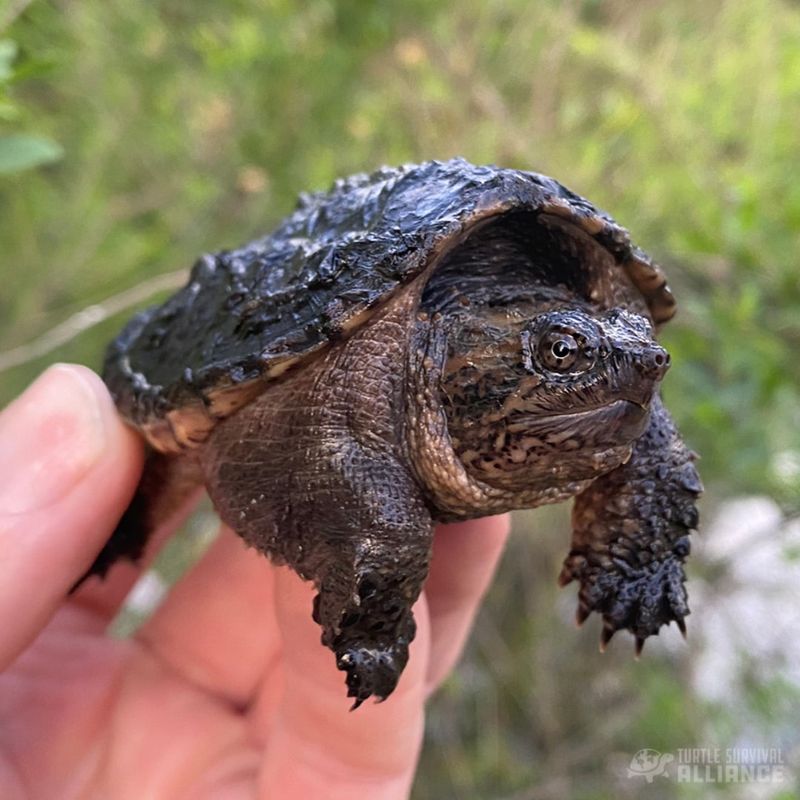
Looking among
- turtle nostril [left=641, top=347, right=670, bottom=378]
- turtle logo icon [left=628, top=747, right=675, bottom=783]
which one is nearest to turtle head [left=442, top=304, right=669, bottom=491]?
turtle nostril [left=641, top=347, right=670, bottom=378]

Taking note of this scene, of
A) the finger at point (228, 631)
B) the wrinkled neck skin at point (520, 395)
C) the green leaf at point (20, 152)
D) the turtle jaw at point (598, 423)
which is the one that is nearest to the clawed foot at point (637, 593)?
the wrinkled neck skin at point (520, 395)

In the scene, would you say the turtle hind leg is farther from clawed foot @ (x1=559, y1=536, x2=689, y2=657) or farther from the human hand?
clawed foot @ (x1=559, y1=536, x2=689, y2=657)

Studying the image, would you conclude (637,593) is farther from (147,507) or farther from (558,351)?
(147,507)

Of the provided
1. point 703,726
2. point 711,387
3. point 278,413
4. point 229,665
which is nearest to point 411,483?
point 278,413

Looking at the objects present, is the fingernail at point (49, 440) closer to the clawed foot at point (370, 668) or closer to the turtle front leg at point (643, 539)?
the clawed foot at point (370, 668)

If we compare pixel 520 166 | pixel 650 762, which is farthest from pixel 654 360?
pixel 650 762

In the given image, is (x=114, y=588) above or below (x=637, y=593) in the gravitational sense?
below
